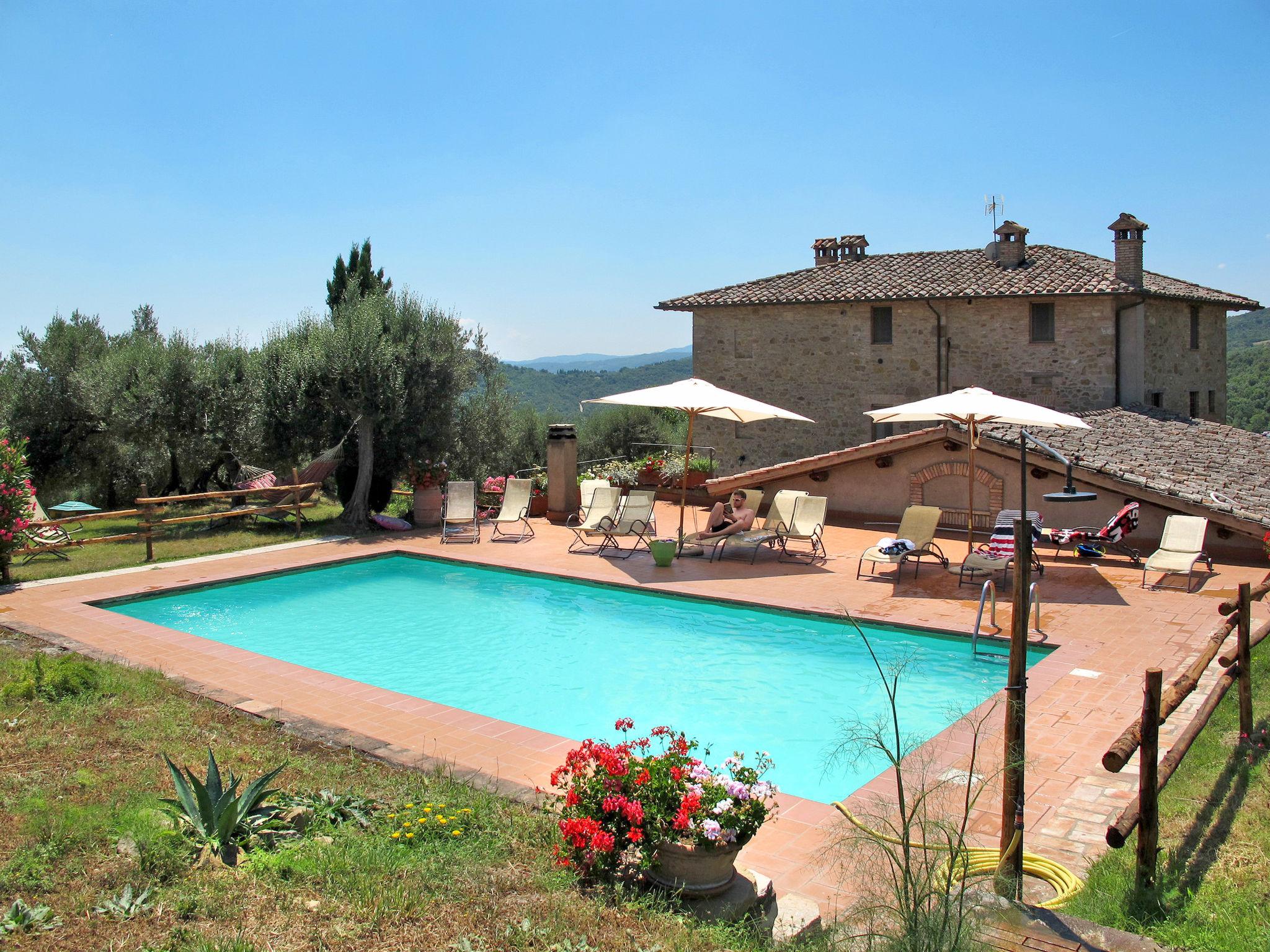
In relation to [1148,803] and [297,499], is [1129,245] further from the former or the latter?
[1148,803]

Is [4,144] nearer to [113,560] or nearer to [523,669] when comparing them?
[113,560]

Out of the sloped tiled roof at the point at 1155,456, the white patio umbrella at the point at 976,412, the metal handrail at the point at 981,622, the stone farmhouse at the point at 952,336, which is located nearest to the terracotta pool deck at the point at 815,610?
the metal handrail at the point at 981,622

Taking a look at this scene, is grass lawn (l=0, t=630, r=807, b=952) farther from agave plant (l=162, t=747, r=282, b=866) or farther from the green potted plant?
the green potted plant

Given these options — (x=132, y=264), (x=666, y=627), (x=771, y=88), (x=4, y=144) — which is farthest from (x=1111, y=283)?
(x=132, y=264)

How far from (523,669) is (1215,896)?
242 inches

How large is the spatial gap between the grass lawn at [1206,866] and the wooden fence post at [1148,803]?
0.08 metres

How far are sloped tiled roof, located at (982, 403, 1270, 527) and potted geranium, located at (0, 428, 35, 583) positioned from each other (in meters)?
13.2

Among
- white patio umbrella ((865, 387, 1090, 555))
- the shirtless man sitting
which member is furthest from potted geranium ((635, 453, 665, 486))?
white patio umbrella ((865, 387, 1090, 555))

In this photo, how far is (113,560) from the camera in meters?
12.6

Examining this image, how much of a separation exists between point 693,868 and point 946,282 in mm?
19447

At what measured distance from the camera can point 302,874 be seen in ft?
12.3

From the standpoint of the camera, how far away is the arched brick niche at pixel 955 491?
13.6 meters

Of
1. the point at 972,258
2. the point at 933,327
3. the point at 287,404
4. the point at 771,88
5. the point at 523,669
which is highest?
the point at 771,88

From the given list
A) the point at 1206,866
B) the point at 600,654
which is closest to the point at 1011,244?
the point at 600,654
